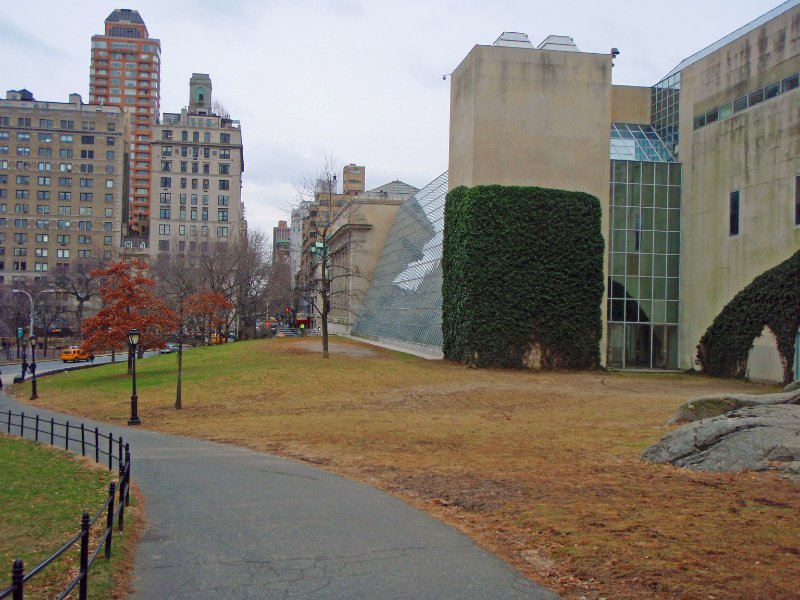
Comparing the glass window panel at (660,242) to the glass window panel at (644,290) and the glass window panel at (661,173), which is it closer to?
the glass window panel at (644,290)

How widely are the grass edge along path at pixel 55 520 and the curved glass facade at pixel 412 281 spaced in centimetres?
3506

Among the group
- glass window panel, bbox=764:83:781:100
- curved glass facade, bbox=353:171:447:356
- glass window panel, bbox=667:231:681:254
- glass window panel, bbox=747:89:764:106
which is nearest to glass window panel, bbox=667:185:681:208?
glass window panel, bbox=667:231:681:254

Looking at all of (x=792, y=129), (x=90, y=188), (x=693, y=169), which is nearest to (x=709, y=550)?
(x=792, y=129)

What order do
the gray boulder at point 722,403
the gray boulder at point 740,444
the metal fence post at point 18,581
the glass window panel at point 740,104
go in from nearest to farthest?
1. the metal fence post at point 18,581
2. the gray boulder at point 740,444
3. the gray boulder at point 722,403
4. the glass window panel at point 740,104

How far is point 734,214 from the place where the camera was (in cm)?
4122

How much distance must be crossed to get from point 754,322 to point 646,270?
9.14 m

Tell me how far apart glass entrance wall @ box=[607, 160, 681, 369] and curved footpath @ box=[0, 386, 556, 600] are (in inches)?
1417

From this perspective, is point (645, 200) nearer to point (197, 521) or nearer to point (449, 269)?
point (449, 269)

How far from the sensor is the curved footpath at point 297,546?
7.82 meters

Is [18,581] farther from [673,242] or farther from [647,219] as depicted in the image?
[673,242]

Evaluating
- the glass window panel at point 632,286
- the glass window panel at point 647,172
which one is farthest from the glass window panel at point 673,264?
the glass window panel at point 647,172

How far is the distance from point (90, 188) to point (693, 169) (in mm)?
106286

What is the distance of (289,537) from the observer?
989cm

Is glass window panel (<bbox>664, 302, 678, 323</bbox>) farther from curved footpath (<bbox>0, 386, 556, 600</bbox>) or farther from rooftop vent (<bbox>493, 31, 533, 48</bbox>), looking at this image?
curved footpath (<bbox>0, 386, 556, 600</bbox>)
